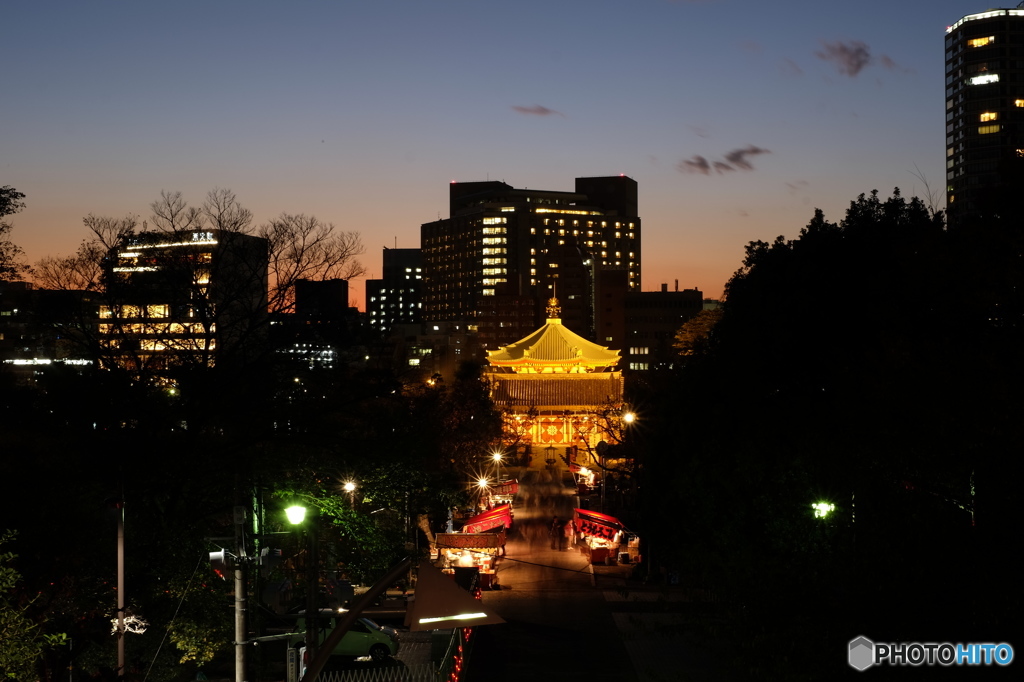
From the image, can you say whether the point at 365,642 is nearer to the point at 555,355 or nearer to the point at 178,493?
the point at 178,493

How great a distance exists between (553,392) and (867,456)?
2909 inches

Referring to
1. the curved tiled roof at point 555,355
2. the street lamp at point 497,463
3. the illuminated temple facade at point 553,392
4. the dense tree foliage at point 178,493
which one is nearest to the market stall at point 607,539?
the dense tree foliage at point 178,493

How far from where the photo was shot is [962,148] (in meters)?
119

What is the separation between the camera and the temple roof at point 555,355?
96.7 metres

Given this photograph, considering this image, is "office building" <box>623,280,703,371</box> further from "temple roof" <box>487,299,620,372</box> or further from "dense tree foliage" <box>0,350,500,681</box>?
"dense tree foliage" <box>0,350,500,681</box>

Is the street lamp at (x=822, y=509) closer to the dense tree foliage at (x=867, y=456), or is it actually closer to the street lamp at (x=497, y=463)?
the dense tree foliage at (x=867, y=456)

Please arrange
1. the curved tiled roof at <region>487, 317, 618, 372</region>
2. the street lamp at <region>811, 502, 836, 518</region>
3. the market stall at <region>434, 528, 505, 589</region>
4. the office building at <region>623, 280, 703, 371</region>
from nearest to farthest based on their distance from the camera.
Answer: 1. the street lamp at <region>811, 502, 836, 518</region>
2. the market stall at <region>434, 528, 505, 589</region>
3. the curved tiled roof at <region>487, 317, 618, 372</region>
4. the office building at <region>623, 280, 703, 371</region>

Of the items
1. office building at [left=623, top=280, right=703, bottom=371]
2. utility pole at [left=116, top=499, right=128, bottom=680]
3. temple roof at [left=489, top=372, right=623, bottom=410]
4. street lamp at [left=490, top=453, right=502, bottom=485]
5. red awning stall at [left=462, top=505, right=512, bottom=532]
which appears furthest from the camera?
office building at [left=623, top=280, right=703, bottom=371]

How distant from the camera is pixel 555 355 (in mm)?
97188

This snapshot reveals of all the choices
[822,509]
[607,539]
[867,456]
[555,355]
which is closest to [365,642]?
[822,509]

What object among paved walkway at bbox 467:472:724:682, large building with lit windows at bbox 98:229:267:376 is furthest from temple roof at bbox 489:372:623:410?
large building with lit windows at bbox 98:229:267:376

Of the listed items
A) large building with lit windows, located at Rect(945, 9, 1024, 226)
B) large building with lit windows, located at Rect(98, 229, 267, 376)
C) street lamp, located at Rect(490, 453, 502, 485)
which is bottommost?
street lamp, located at Rect(490, 453, 502, 485)

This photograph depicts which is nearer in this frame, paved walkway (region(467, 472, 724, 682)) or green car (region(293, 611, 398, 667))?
paved walkway (region(467, 472, 724, 682))

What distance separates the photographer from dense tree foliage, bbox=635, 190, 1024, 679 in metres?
15.3
